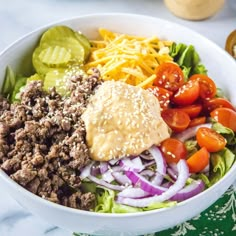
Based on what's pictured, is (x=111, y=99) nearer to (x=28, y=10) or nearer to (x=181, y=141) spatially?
(x=181, y=141)

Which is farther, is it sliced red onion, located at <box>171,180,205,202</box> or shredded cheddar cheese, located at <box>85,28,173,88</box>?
shredded cheddar cheese, located at <box>85,28,173,88</box>

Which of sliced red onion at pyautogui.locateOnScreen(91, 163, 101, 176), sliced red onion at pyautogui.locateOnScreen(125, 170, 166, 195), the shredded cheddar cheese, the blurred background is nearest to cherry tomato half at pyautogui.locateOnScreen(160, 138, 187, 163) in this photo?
sliced red onion at pyautogui.locateOnScreen(125, 170, 166, 195)

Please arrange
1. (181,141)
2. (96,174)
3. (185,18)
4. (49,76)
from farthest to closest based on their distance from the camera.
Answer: (185,18) → (49,76) → (181,141) → (96,174)

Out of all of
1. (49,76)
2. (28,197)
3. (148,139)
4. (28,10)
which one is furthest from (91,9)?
(28,197)

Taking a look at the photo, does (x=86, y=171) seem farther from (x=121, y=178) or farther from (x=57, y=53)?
(x=57, y=53)

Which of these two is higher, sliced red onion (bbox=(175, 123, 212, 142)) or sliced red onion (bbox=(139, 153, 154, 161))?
sliced red onion (bbox=(139, 153, 154, 161))

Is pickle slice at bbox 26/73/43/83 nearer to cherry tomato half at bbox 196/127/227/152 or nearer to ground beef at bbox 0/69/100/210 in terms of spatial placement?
ground beef at bbox 0/69/100/210

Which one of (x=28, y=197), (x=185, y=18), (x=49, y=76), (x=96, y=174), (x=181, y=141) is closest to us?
(x=28, y=197)
